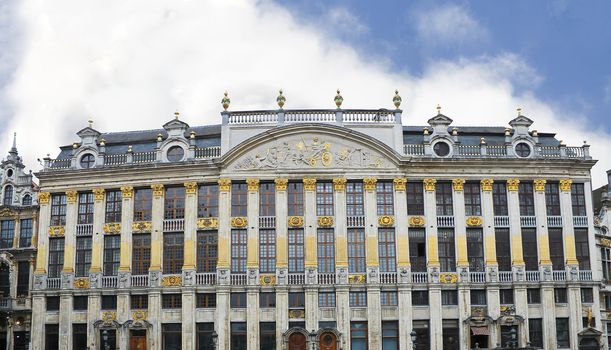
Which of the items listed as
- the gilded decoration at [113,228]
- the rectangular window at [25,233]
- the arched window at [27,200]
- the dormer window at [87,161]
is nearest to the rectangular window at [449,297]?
the gilded decoration at [113,228]

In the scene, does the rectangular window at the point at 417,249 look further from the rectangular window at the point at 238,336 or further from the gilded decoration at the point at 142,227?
the gilded decoration at the point at 142,227

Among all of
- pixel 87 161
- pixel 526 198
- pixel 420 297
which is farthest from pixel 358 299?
pixel 87 161

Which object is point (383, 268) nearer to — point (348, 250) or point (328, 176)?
point (348, 250)

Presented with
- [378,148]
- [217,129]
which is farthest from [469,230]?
[217,129]

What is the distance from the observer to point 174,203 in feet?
169

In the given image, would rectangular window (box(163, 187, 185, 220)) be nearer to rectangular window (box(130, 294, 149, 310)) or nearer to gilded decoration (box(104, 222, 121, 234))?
gilded decoration (box(104, 222, 121, 234))

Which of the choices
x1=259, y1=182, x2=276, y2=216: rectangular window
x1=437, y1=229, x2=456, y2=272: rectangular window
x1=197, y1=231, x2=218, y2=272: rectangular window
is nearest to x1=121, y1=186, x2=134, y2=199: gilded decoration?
x1=197, y1=231, x2=218, y2=272: rectangular window

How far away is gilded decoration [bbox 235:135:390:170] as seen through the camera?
50875mm

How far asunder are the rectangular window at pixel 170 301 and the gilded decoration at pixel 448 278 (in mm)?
17120

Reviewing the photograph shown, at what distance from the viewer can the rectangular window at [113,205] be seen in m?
52.2

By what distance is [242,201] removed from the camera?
50.9 metres

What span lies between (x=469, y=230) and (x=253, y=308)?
49.6 ft

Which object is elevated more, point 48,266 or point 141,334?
point 48,266

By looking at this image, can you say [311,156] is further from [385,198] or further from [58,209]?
[58,209]
